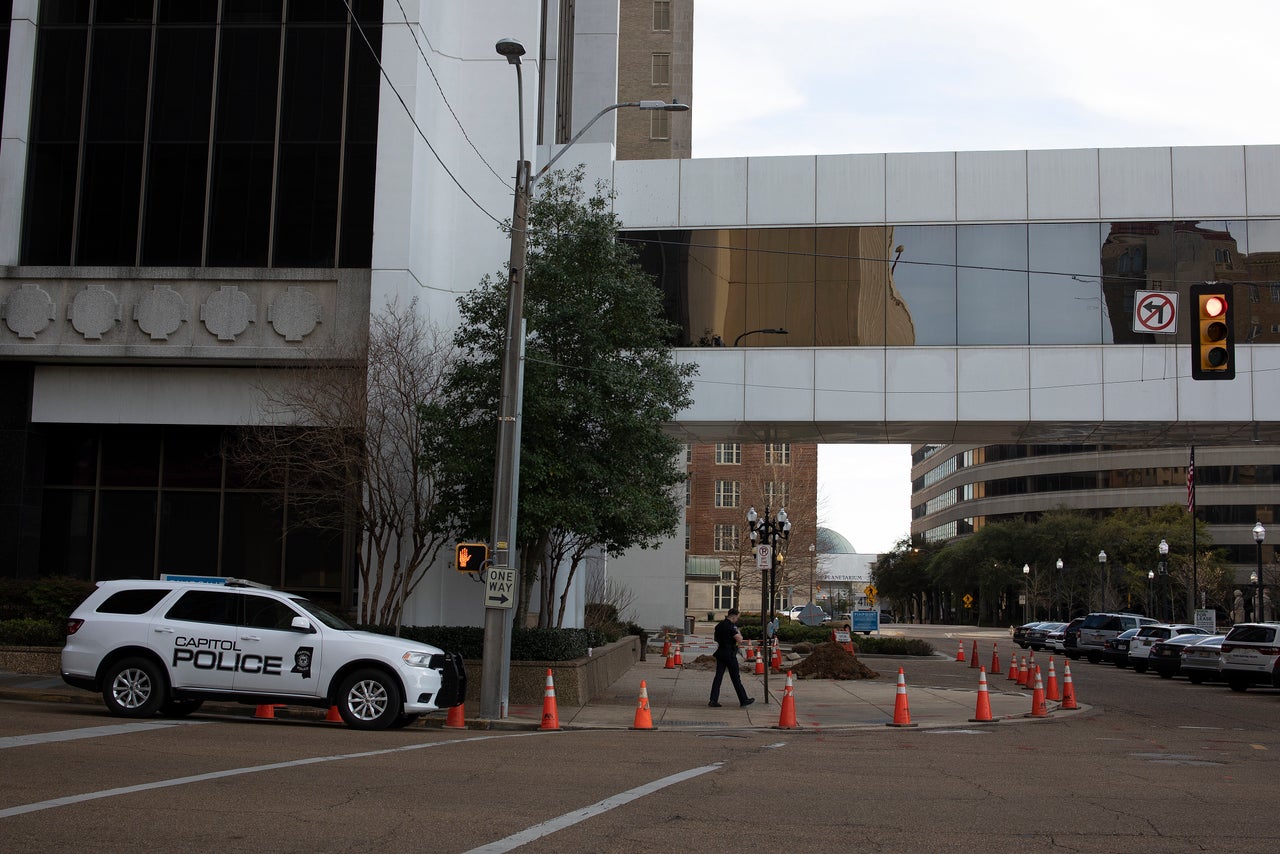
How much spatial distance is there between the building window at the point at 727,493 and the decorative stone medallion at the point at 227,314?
63.7m

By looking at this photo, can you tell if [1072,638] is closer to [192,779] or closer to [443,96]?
[443,96]

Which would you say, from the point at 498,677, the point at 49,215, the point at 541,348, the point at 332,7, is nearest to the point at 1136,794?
the point at 498,677

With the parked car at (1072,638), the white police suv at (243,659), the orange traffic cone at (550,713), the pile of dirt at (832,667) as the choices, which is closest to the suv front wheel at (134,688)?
the white police suv at (243,659)

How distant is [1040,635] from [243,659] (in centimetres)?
4181

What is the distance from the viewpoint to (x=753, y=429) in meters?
28.9

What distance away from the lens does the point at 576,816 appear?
8.73 metres

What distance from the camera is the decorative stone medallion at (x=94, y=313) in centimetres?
2427

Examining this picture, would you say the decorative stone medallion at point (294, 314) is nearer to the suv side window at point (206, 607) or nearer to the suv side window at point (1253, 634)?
the suv side window at point (206, 607)

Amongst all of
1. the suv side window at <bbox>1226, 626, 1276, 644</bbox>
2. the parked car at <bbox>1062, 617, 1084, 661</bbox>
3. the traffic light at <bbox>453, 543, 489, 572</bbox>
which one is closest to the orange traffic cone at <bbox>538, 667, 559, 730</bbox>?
the traffic light at <bbox>453, 543, 489, 572</bbox>

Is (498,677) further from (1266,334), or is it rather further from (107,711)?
(1266,334)

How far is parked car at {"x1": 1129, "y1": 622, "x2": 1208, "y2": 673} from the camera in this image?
34594mm

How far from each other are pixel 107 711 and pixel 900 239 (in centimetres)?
1926

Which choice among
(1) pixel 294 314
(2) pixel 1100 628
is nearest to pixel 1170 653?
(2) pixel 1100 628

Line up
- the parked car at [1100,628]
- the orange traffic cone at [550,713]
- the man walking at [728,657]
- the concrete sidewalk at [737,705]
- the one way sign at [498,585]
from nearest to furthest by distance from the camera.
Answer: the orange traffic cone at [550,713] < the concrete sidewalk at [737,705] < the one way sign at [498,585] < the man walking at [728,657] < the parked car at [1100,628]
